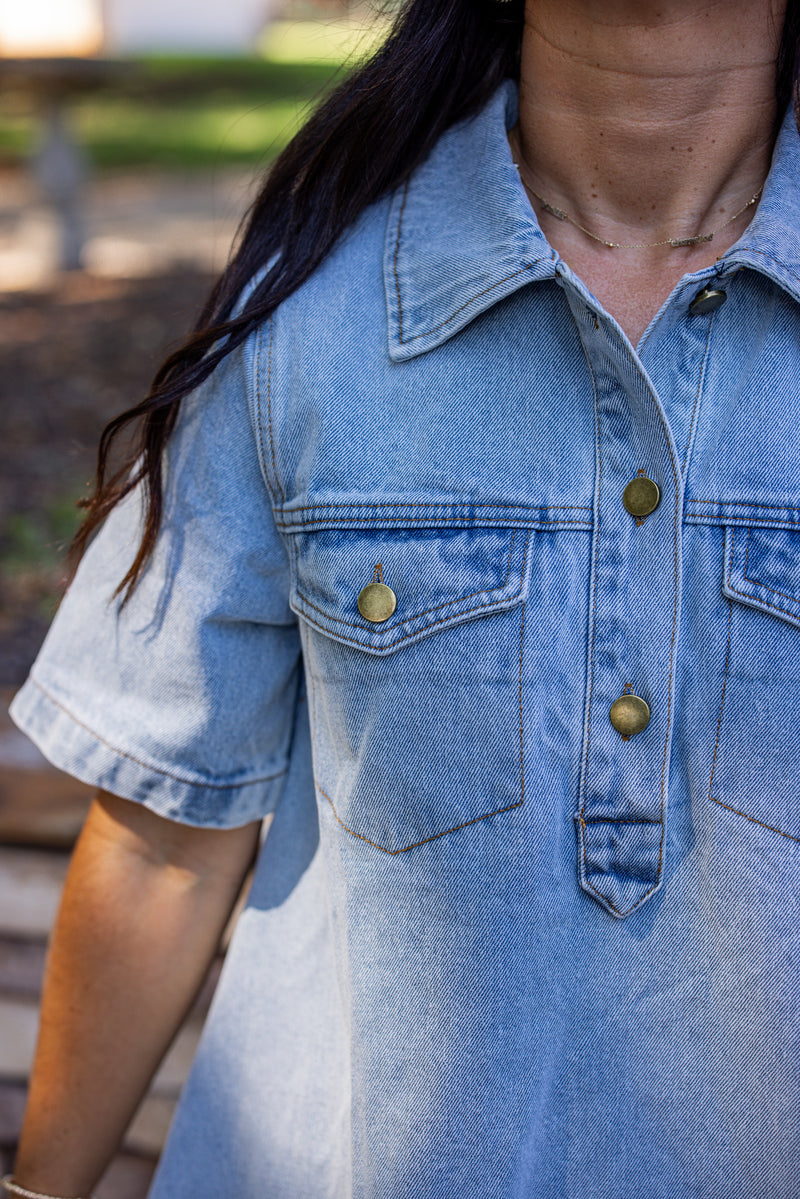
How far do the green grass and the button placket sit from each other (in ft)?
20.8

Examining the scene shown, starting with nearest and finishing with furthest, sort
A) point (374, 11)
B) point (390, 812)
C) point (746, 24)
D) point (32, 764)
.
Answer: point (746, 24) < point (390, 812) < point (374, 11) < point (32, 764)

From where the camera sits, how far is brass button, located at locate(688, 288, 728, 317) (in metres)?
0.92

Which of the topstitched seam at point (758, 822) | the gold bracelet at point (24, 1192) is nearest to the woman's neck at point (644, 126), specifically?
the topstitched seam at point (758, 822)

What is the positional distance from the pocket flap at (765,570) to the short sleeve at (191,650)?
1.32 ft

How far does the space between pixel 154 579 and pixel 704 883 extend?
57cm

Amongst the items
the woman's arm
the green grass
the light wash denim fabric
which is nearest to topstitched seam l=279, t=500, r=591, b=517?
the light wash denim fabric

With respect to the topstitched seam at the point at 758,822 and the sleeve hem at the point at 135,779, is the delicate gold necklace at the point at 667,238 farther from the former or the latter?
the sleeve hem at the point at 135,779

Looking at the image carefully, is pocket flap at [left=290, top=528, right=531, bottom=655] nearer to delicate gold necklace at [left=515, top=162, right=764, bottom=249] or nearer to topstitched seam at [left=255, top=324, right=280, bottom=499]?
topstitched seam at [left=255, top=324, right=280, bottom=499]

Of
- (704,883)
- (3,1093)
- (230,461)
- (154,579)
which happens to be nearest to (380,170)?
(230,461)

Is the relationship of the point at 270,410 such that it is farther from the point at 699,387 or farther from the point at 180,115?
the point at 180,115

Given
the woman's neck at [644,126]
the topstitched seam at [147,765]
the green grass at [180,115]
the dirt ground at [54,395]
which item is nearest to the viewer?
the woman's neck at [644,126]

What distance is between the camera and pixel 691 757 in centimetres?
94

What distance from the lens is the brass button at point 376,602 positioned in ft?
3.15

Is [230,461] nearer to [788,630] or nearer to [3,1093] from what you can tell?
[788,630]
